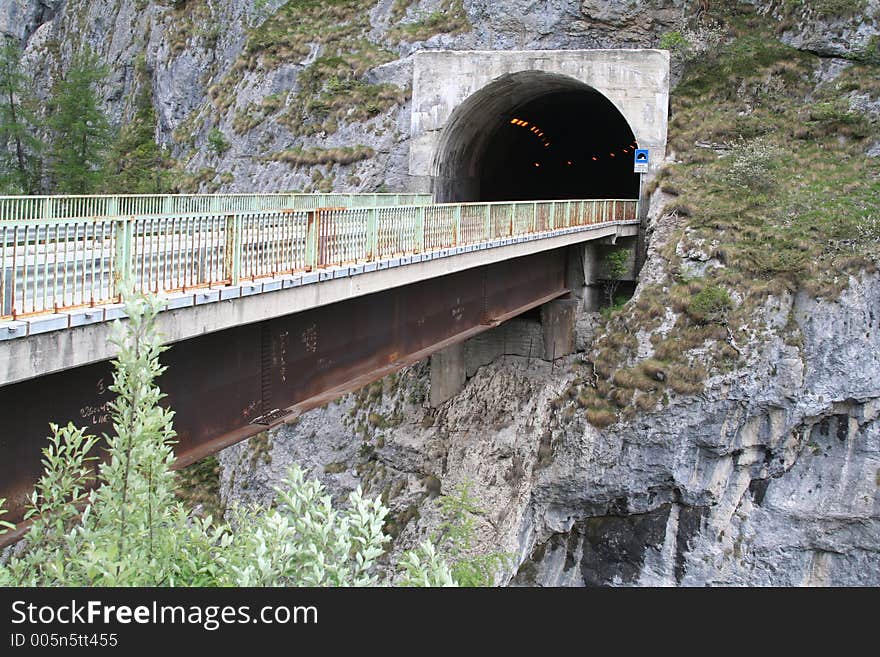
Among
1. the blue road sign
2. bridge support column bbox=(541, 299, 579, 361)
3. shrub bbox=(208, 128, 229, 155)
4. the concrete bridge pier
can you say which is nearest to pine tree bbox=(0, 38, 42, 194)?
shrub bbox=(208, 128, 229, 155)

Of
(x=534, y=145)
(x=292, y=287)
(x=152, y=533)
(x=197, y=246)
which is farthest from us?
(x=534, y=145)

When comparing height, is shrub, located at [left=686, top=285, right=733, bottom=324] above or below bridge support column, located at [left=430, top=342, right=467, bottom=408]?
above

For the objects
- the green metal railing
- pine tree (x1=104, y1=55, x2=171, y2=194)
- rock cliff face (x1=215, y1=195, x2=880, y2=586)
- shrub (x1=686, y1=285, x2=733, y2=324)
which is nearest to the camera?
the green metal railing

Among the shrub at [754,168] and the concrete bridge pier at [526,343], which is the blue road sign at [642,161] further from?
the concrete bridge pier at [526,343]

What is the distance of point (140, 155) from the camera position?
1817 inches

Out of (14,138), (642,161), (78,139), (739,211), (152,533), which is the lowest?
(152,533)

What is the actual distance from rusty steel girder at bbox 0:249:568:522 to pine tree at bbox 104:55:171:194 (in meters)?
24.7

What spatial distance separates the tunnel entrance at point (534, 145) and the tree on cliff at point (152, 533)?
2507cm

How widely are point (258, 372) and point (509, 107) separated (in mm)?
23182

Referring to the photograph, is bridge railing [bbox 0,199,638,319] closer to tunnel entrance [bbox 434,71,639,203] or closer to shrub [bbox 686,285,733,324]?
shrub [bbox 686,285,733,324]

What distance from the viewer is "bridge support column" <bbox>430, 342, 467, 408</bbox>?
83.3ft

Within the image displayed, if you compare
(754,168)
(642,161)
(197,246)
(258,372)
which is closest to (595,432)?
(754,168)

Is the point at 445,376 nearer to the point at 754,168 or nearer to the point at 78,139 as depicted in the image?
the point at 754,168

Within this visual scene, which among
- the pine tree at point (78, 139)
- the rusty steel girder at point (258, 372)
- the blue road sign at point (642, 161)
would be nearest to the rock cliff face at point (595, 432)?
the blue road sign at point (642, 161)
